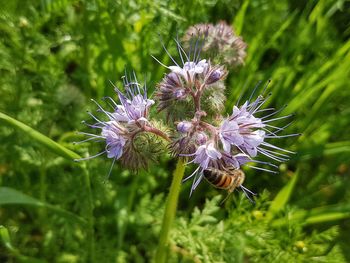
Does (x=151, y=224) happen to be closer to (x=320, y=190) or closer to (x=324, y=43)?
(x=320, y=190)

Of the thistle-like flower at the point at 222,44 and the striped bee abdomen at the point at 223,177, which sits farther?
the thistle-like flower at the point at 222,44

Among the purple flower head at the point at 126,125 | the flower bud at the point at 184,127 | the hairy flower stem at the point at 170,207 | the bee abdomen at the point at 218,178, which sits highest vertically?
the purple flower head at the point at 126,125

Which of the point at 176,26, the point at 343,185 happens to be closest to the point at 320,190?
the point at 343,185

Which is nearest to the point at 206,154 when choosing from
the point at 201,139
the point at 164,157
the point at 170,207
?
the point at 201,139

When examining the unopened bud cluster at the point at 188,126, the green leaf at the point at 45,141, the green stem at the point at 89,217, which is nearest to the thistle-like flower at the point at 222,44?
the unopened bud cluster at the point at 188,126

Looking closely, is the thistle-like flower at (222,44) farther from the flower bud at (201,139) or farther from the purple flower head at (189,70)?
the flower bud at (201,139)
